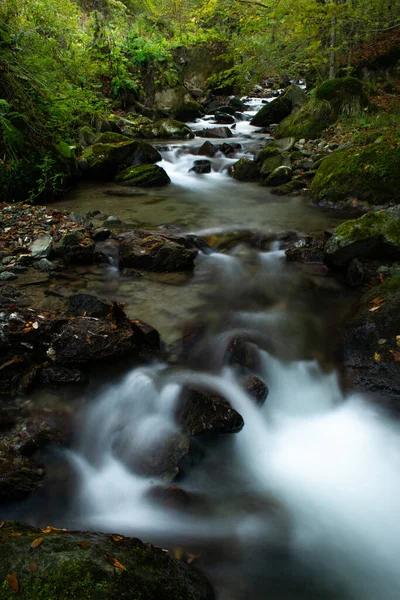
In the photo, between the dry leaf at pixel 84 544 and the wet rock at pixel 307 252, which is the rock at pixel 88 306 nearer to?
the dry leaf at pixel 84 544

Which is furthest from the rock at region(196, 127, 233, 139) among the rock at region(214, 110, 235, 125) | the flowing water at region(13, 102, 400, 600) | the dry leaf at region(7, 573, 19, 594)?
the dry leaf at region(7, 573, 19, 594)

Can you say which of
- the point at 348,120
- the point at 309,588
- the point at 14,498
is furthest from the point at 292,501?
the point at 348,120

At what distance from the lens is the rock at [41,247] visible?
16.2 feet

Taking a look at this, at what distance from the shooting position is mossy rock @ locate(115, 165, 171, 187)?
30.3 ft

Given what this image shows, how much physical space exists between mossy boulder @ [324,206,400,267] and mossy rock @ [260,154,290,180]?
537cm

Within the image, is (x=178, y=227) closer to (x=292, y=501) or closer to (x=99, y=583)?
(x=292, y=501)

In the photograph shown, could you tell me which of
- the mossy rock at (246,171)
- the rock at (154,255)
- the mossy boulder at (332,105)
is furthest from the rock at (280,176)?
the rock at (154,255)

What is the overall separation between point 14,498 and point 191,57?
77.3 ft

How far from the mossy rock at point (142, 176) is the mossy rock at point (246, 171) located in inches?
80.7

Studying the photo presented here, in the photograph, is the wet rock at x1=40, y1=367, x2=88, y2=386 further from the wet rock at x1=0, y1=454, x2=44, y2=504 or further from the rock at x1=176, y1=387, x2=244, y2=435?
the rock at x1=176, y1=387, x2=244, y2=435

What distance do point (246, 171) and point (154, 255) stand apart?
6.15 metres

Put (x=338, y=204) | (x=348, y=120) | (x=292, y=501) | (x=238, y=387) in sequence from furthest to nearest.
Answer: (x=348, y=120) → (x=338, y=204) → (x=238, y=387) → (x=292, y=501)

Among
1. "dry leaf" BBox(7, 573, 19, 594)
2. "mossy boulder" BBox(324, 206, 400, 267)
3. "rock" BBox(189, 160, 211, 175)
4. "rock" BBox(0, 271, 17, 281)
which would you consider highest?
"rock" BBox(189, 160, 211, 175)

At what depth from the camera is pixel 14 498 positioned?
2.36 meters
